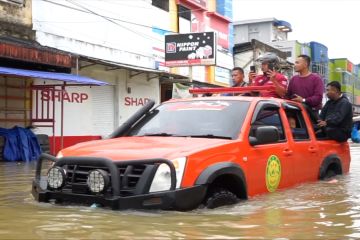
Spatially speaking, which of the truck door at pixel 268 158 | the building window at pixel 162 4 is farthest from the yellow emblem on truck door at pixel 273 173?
the building window at pixel 162 4

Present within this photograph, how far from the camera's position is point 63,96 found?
16078mm

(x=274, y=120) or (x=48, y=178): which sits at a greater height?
(x=274, y=120)

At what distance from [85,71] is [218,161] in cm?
1323

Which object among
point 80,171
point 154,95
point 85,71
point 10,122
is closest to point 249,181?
point 80,171

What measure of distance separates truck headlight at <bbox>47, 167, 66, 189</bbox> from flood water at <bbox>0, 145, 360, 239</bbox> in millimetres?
225

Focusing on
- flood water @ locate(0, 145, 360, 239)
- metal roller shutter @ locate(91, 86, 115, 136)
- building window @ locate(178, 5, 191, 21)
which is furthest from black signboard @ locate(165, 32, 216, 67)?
flood water @ locate(0, 145, 360, 239)

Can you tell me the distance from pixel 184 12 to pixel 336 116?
61.7 ft

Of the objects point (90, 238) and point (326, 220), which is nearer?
point (90, 238)

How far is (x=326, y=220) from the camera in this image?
4.94 m

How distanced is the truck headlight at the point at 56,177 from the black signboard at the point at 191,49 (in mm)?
16235

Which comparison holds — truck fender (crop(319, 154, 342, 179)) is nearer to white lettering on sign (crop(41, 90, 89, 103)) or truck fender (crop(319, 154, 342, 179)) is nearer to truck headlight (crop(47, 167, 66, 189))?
truck headlight (crop(47, 167, 66, 189))

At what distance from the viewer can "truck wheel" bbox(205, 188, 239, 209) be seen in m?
5.01

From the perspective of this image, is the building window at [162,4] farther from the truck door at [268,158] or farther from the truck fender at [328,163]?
the truck door at [268,158]

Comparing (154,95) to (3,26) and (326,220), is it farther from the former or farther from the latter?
(326,220)
